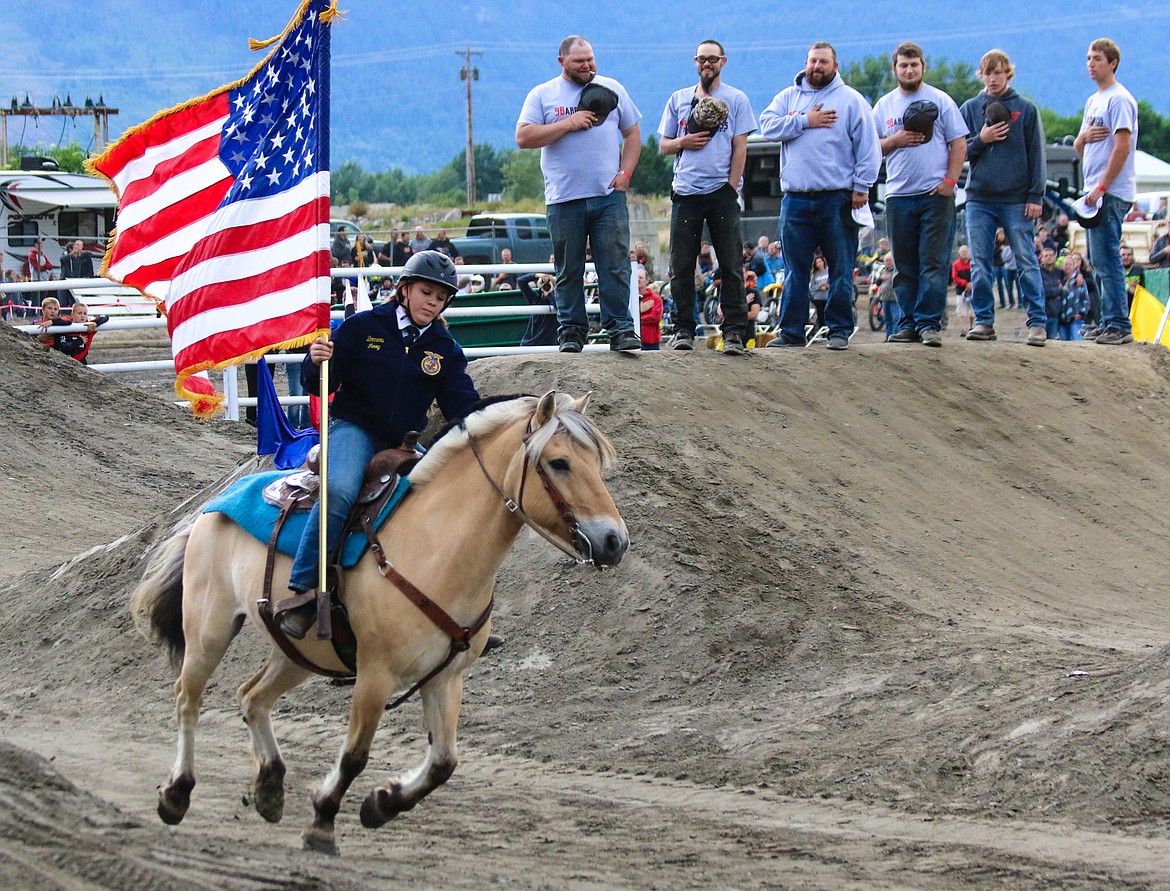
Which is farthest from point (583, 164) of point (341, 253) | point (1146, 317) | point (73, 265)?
point (341, 253)

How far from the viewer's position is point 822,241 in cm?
1280

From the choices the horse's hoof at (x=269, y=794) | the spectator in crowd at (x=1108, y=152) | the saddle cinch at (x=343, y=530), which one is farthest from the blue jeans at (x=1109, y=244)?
the horse's hoof at (x=269, y=794)

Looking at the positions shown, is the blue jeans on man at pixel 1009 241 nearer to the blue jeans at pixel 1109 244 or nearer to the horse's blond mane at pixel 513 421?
the blue jeans at pixel 1109 244

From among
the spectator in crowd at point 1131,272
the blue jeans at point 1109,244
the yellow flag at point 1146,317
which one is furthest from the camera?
the spectator in crowd at point 1131,272

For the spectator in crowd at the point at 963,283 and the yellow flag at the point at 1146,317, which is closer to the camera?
the yellow flag at the point at 1146,317

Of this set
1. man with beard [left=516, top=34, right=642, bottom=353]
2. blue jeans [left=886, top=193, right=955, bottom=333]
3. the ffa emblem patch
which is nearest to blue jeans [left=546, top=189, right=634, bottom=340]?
man with beard [left=516, top=34, right=642, bottom=353]

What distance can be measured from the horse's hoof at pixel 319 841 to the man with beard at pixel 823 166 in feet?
26.2

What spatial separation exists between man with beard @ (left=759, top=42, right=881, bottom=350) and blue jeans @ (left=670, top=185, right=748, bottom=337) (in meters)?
0.75

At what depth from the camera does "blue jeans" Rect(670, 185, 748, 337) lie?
39.7ft

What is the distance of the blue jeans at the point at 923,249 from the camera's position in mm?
13445

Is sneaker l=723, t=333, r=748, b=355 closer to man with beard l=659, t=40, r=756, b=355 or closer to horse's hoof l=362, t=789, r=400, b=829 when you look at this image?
man with beard l=659, t=40, r=756, b=355

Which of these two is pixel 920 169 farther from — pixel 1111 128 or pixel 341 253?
pixel 341 253

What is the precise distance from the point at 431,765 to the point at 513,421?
5.47 feet

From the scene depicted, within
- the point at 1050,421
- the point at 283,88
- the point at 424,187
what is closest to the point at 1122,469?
the point at 1050,421
